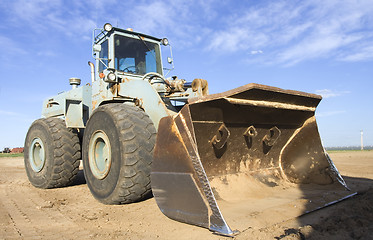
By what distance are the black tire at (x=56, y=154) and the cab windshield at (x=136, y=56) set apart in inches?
70.1

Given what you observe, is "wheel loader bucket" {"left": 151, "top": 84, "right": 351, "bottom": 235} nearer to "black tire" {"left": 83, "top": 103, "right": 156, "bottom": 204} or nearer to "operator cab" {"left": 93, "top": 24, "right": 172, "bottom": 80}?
"black tire" {"left": 83, "top": 103, "right": 156, "bottom": 204}

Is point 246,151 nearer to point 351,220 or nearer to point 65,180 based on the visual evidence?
point 351,220

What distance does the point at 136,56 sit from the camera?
5438mm

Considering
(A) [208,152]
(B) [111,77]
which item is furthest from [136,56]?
(A) [208,152]

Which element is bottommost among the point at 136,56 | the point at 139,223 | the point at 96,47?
the point at 139,223

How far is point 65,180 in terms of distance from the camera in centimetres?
570

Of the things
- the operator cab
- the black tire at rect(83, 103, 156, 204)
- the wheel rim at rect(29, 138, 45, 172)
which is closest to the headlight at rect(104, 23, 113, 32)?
the operator cab

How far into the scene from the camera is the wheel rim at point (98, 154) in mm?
3995

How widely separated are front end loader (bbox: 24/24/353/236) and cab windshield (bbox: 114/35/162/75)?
4 centimetres

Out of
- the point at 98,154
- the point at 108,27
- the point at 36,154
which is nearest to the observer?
the point at 98,154

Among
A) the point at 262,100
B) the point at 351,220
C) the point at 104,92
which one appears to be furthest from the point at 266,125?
the point at 104,92

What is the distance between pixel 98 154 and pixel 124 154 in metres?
0.95

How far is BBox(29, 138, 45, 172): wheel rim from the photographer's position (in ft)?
20.1

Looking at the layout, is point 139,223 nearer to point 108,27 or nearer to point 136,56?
point 136,56
